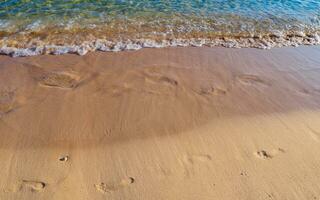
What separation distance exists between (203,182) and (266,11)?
→ 19.8 feet

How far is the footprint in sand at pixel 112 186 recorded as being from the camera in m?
2.92

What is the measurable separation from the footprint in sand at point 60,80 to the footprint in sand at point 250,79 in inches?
102

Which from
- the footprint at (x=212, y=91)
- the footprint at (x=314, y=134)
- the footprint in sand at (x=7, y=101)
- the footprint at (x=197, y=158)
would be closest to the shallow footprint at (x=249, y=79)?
the footprint at (x=212, y=91)

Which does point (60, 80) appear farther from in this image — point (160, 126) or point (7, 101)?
point (160, 126)

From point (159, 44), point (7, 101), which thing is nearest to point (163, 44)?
point (159, 44)

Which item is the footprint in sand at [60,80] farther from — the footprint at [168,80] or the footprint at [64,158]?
the footprint at [64,158]

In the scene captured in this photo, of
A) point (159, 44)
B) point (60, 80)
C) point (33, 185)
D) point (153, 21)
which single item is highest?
point (153, 21)

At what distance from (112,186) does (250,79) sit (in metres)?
2.92

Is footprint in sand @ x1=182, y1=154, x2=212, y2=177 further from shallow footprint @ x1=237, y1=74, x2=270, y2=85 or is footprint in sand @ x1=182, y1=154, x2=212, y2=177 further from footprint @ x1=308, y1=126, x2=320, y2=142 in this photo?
shallow footprint @ x1=237, y1=74, x2=270, y2=85

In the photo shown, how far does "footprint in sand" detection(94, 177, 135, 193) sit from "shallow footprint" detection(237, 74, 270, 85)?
8.58 ft

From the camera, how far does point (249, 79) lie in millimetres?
4824

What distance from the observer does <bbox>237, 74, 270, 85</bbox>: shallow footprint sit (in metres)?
4.75

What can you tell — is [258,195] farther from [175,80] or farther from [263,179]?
[175,80]

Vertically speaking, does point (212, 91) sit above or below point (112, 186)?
above
